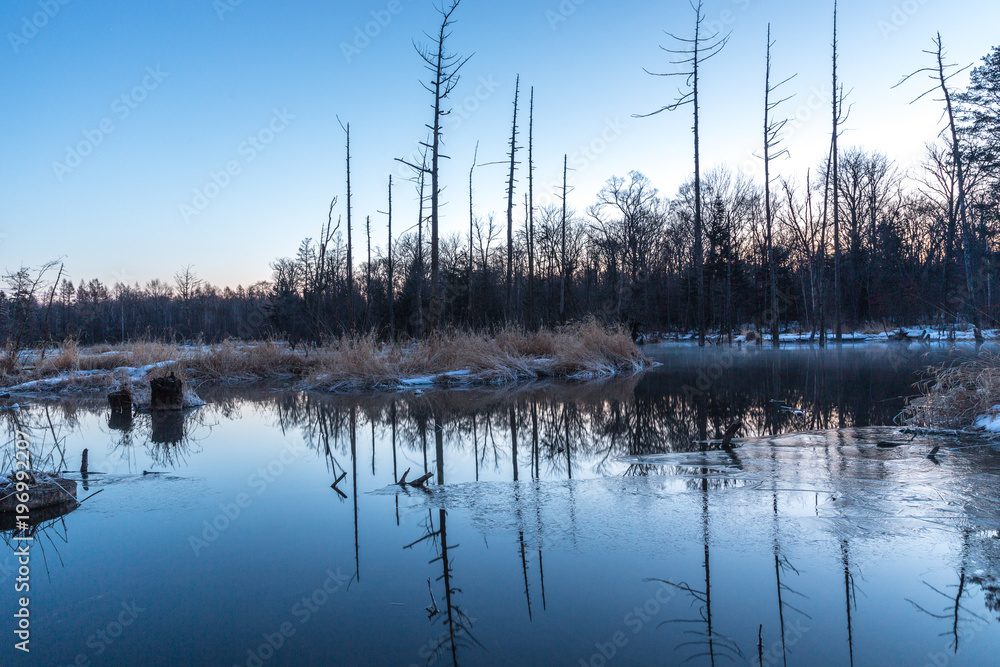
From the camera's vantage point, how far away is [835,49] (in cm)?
2169

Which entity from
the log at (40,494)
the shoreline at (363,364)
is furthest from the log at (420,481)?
the shoreline at (363,364)

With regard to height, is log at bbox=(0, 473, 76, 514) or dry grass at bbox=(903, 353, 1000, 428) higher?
dry grass at bbox=(903, 353, 1000, 428)

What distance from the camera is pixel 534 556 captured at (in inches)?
110

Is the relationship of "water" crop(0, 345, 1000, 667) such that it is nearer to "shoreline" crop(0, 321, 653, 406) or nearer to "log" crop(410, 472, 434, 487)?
"log" crop(410, 472, 434, 487)

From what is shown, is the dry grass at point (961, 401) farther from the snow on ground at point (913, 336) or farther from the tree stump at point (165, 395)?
the snow on ground at point (913, 336)

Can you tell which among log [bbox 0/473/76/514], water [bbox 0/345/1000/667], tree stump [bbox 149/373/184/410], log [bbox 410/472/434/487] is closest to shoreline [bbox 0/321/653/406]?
tree stump [bbox 149/373/184/410]

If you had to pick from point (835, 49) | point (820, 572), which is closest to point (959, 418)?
point (820, 572)

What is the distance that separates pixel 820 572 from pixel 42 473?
5.13 meters

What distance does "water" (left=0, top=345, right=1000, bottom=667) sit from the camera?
6.64 ft

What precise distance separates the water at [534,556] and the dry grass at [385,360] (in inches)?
274

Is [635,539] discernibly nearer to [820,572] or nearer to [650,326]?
[820,572]

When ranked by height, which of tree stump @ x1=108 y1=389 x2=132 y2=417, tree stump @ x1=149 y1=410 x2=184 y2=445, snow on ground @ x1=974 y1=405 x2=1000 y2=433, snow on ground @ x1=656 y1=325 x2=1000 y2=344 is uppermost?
snow on ground @ x1=656 y1=325 x2=1000 y2=344

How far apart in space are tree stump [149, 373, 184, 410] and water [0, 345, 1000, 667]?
4.33m

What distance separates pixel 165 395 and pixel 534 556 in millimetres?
9451
